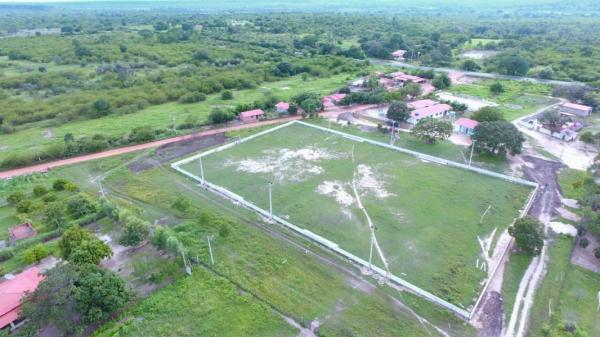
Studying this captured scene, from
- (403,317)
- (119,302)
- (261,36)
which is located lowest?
(403,317)

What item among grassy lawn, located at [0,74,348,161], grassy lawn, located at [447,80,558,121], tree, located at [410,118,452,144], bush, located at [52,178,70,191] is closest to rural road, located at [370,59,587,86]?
grassy lawn, located at [447,80,558,121]

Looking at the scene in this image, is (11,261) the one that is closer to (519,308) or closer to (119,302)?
(119,302)

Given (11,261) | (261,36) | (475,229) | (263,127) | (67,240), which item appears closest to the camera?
(67,240)

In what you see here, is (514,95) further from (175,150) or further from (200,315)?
(200,315)

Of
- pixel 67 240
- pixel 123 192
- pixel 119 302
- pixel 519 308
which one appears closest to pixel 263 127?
pixel 123 192

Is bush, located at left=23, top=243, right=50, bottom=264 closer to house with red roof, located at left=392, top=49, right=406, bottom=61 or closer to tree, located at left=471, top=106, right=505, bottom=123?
tree, located at left=471, top=106, right=505, bottom=123

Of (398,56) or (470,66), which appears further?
(398,56)

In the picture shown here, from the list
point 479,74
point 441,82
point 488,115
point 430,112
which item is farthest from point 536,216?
point 479,74
